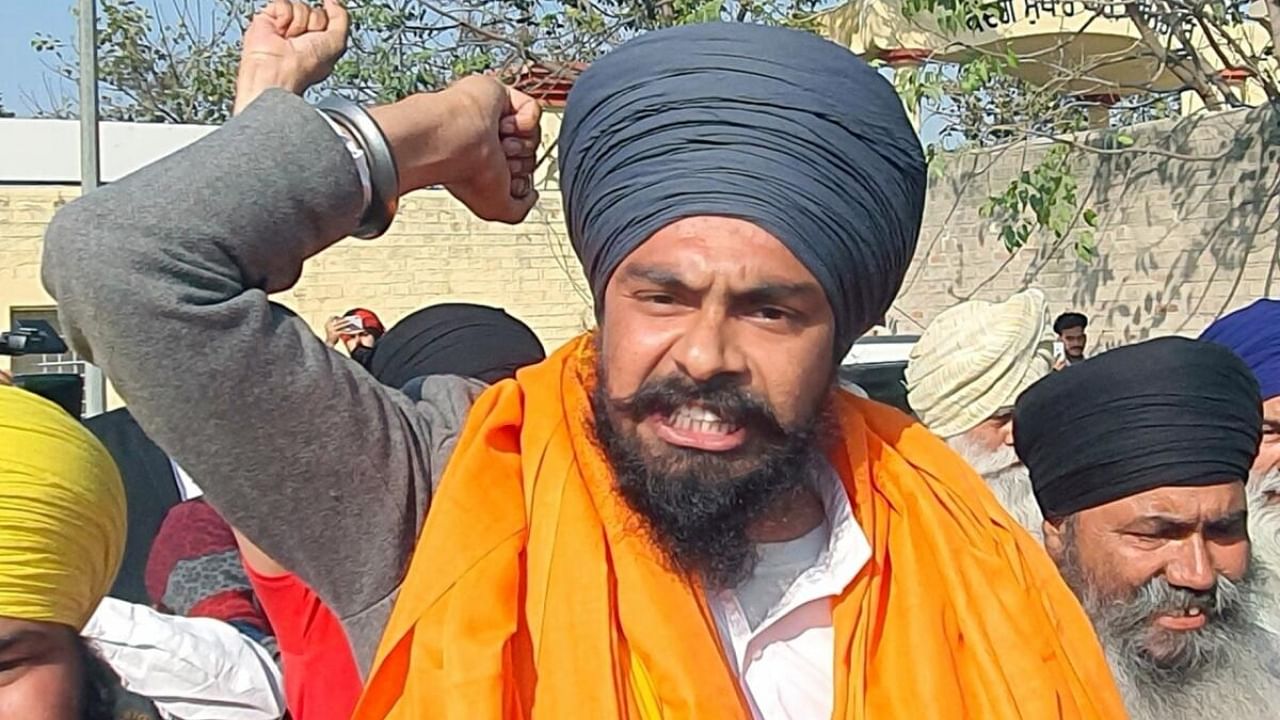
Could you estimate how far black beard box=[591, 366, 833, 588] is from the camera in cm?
170

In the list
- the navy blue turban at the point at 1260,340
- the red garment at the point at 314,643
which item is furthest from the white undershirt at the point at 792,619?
the navy blue turban at the point at 1260,340

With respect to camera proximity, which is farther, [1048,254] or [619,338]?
[1048,254]

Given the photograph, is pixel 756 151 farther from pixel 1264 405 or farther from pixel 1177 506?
pixel 1264 405

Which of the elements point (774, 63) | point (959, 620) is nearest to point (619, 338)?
point (774, 63)

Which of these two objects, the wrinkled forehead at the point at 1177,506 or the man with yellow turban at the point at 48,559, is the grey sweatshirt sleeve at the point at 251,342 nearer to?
the man with yellow turban at the point at 48,559

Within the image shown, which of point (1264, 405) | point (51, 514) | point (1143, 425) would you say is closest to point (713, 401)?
point (51, 514)

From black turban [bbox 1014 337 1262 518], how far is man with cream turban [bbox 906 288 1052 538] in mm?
834

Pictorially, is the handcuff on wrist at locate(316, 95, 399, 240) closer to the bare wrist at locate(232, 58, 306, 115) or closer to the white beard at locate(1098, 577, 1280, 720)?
the bare wrist at locate(232, 58, 306, 115)

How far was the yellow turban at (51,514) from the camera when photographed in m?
1.72

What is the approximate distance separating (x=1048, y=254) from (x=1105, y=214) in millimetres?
597

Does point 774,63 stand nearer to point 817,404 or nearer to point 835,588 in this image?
point 817,404

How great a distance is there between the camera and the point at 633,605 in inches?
63.7

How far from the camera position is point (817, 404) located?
179cm


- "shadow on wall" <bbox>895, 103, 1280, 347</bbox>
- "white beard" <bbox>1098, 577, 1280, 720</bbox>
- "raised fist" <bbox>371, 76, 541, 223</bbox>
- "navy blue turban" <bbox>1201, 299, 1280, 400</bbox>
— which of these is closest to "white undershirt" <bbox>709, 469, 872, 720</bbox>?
"raised fist" <bbox>371, 76, 541, 223</bbox>
